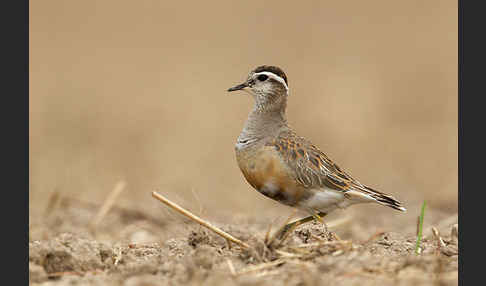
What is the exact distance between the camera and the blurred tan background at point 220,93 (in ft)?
36.3

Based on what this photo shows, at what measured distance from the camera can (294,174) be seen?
6055 mm

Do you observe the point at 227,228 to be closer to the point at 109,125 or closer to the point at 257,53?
the point at 109,125

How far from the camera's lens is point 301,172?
240 inches

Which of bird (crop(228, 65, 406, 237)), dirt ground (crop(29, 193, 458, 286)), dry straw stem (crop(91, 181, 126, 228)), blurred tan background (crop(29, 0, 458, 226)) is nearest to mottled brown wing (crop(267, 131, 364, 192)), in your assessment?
bird (crop(228, 65, 406, 237))

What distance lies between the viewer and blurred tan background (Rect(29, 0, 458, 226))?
11.1 metres

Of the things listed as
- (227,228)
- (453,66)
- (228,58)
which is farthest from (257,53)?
(227,228)

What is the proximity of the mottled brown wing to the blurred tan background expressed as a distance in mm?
2662

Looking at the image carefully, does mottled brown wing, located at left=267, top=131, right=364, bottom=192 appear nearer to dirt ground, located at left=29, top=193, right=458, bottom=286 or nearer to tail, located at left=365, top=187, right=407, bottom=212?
tail, located at left=365, top=187, right=407, bottom=212

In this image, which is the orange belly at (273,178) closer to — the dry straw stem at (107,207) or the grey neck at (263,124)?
the grey neck at (263,124)

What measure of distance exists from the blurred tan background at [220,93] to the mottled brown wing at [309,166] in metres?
2.66

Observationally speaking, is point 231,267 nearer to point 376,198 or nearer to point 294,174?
point 294,174

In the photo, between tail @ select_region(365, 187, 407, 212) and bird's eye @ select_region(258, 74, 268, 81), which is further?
bird's eye @ select_region(258, 74, 268, 81)

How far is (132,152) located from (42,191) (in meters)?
2.30

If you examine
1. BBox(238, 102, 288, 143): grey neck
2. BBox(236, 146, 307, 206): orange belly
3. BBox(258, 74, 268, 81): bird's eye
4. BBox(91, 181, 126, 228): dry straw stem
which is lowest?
BBox(91, 181, 126, 228): dry straw stem
